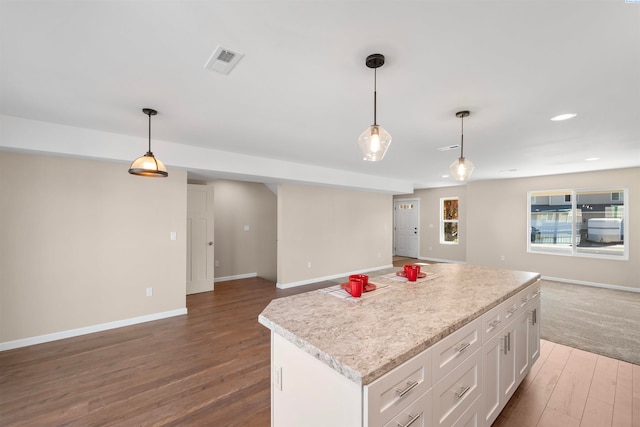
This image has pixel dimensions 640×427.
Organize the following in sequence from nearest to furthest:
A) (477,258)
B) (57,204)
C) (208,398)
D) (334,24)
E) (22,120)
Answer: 1. (334,24)
2. (208,398)
3. (22,120)
4. (57,204)
5. (477,258)

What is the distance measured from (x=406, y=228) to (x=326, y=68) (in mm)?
8487

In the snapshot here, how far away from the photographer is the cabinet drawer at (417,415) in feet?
3.59

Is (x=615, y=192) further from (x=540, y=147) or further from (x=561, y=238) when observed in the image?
(x=540, y=147)

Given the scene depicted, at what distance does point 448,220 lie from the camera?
341 inches

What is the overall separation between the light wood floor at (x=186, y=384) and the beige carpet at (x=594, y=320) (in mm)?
290

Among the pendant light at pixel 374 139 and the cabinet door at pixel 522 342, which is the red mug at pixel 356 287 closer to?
the pendant light at pixel 374 139

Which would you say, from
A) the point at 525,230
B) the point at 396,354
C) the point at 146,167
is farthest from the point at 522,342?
the point at 525,230

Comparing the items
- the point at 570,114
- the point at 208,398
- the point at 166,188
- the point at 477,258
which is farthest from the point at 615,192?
the point at 166,188

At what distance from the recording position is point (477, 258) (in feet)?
24.2

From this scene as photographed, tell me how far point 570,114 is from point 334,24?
2.68 m

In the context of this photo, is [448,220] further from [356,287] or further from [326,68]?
[326,68]

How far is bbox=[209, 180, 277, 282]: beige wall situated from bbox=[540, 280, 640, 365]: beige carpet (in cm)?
503

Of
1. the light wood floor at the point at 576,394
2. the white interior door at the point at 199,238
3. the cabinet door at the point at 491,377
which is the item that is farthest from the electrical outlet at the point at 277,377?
the white interior door at the point at 199,238

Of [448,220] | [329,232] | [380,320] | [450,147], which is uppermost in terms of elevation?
[450,147]
